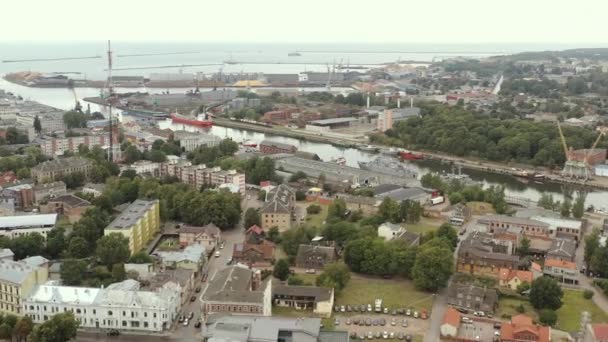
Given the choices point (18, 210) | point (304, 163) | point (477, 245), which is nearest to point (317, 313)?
point (477, 245)

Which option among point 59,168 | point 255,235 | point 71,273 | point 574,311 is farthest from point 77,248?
point 574,311

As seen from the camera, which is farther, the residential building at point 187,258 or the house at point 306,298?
the residential building at point 187,258

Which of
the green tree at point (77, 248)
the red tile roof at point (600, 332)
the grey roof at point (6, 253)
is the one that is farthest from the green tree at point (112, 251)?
the red tile roof at point (600, 332)

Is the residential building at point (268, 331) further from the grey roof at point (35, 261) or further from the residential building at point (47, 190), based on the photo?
the residential building at point (47, 190)

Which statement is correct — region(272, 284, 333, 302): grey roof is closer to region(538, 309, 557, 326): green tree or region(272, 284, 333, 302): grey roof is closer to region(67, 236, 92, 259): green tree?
region(538, 309, 557, 326): green tree

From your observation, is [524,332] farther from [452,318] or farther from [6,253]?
[6,253]

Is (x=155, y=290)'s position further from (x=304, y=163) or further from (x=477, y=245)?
(x=304, y=163)

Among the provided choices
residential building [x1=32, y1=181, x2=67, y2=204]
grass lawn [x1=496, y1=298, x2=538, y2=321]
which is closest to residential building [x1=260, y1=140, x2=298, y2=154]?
residential building [x1=32, y1=181, x2=67, y2=204]
